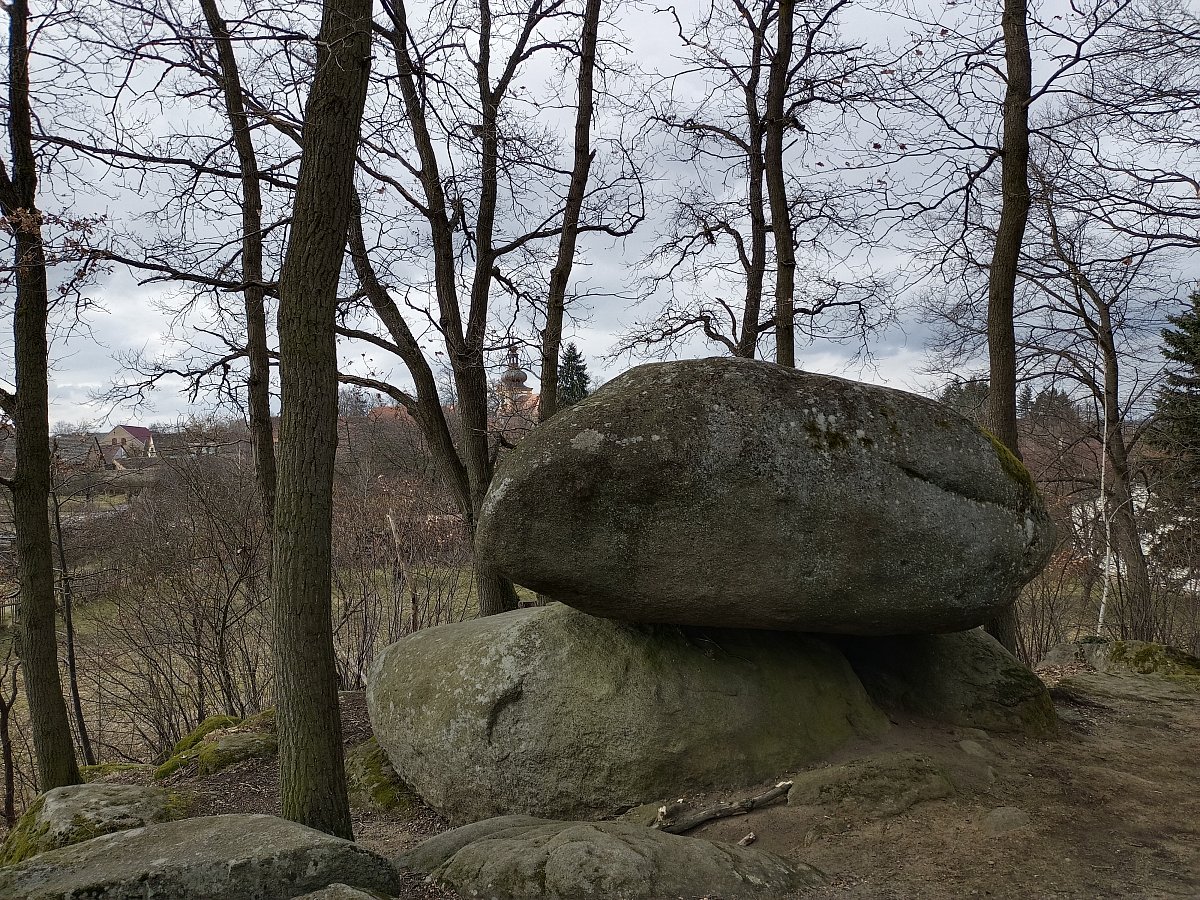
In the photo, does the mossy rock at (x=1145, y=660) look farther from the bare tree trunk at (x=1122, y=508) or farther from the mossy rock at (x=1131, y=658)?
the bare tree trunk at (x=1122, y=508)

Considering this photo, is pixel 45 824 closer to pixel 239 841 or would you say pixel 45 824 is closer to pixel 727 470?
pixel 239 841

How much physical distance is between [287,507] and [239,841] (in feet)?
5.39

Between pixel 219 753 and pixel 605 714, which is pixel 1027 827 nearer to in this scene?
pixel 605 714

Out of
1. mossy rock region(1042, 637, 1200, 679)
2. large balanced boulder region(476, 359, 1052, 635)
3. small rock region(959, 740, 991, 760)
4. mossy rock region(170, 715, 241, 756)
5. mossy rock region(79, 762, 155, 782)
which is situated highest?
large balanced boulder region(476, 359, 1052, 635)

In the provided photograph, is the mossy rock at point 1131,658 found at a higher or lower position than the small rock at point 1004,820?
lower

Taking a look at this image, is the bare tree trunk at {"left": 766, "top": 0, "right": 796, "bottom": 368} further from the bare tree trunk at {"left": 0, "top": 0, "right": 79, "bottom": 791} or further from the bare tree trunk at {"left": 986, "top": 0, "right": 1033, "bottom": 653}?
the bare tree trunk at {"left": 0, "top": 0, "right": 79, "bottom": 791}

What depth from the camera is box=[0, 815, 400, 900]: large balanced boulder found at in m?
2.79

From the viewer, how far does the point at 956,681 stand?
5832 mm

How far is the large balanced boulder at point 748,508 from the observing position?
4648 mm

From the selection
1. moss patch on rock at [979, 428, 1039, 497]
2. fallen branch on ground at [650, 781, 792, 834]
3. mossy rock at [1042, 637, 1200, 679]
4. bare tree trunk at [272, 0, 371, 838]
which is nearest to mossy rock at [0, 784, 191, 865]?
bare tree trunk at [272, 0, 371, 838]

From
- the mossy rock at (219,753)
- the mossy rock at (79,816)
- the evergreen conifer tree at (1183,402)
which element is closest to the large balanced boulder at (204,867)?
the mossy rock at (79,816)

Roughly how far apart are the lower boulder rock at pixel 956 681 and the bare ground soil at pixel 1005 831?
0.55 feet

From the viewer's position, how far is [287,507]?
414cm

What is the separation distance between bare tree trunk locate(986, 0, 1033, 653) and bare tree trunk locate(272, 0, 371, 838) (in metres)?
5.94
